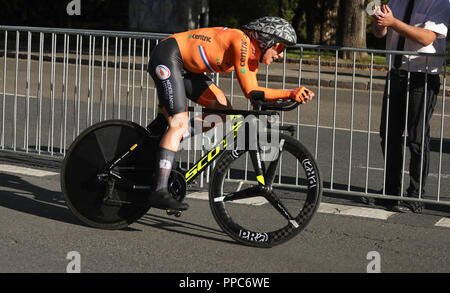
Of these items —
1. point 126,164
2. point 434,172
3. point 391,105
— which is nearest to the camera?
point 126,164

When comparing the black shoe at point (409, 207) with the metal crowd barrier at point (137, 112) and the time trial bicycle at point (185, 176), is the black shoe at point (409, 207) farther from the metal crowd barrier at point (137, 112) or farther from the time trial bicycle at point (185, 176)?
the time trial bicycle at point (185, 176)

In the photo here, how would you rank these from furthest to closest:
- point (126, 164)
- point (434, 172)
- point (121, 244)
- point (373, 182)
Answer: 1. point (434, 172)
2. point (373, 182)
3. point (126, 164)
4. point (121, 244)

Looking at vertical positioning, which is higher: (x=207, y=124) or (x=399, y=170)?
(x=207, y=124)

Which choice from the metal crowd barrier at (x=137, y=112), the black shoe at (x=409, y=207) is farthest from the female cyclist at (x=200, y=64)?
the black shoe at (x=409, y=207)

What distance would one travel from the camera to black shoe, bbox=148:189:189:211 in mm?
6203

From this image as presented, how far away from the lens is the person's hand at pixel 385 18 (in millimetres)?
7168

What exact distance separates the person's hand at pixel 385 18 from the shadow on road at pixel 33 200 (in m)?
2.78

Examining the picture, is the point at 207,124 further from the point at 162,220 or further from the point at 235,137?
the point at 162,220

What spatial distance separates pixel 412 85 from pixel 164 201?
2553 millimetres

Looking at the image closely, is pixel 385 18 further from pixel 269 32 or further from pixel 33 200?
pixel 33 200

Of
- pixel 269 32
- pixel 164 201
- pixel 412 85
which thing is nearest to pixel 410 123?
pixel 412 85

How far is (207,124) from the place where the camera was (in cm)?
646
